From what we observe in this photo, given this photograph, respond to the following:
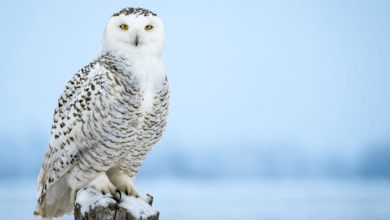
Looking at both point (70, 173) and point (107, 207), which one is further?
point (70, 173)

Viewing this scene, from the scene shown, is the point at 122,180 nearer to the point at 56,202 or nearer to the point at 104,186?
the point at 104,186

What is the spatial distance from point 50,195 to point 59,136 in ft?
1.32

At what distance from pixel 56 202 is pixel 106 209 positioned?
570mm

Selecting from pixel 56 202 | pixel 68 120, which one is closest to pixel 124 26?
pixel 68 120

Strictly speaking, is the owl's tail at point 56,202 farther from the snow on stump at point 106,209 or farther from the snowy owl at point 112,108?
the snow on stump at point 106,209

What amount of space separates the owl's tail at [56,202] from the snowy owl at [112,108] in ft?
0.12

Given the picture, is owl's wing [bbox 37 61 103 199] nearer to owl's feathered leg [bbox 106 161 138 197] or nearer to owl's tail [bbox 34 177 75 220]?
owl's tail [bbox 34 177 75 220]

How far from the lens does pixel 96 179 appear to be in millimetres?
2521

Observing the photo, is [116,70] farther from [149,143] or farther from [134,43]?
[149,143]

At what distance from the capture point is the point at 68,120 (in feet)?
8.08

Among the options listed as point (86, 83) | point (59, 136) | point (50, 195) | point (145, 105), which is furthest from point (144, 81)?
point (50, 195)

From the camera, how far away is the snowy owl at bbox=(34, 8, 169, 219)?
7.75ft

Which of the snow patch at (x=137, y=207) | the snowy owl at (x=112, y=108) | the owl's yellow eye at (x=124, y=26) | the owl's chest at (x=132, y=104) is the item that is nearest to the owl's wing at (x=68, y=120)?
the snowy owl at (x=112, y=108)

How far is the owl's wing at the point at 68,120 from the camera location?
2424 millimetres
